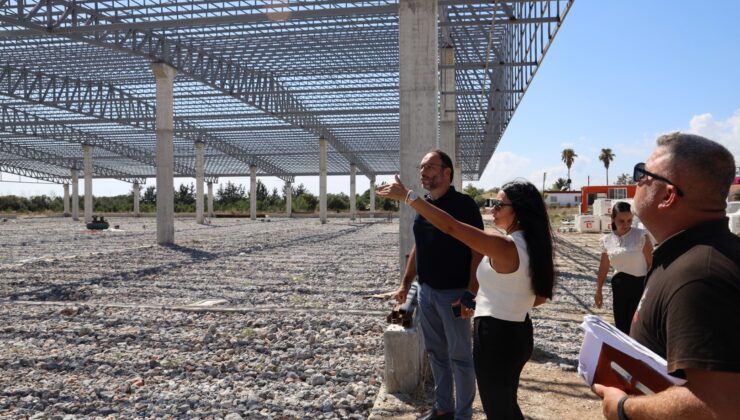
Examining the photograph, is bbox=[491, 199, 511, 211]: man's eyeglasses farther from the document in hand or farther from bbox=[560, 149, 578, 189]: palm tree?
bbox=[560, 149, 578, 189]: palm tree

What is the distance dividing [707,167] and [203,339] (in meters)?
6.62

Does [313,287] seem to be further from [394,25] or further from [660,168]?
[394,25]

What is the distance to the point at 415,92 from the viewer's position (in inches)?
319

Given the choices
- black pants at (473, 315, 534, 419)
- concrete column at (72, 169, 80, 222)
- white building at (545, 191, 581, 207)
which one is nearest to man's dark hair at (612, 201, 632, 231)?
black pants at (473, 315, 534, 419)

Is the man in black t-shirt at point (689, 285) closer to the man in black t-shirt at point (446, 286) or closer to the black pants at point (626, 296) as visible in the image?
the man in black t-shirt at point (446, 286)

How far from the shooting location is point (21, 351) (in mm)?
6785

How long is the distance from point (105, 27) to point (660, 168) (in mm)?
19597

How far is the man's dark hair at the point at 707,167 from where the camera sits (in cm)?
178

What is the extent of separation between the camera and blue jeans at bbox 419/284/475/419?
12.5ft

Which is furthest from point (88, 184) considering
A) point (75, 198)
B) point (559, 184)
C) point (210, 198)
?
point (559, 184)

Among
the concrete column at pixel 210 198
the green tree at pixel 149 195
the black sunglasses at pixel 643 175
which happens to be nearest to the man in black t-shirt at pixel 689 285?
the black sunglasses at pixel 643 175

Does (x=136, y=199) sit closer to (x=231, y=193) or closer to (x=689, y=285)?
(x=231, y=193)

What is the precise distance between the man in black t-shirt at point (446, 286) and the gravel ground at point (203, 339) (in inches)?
43.0

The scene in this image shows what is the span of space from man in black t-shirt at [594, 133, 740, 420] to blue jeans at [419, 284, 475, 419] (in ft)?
6.34
